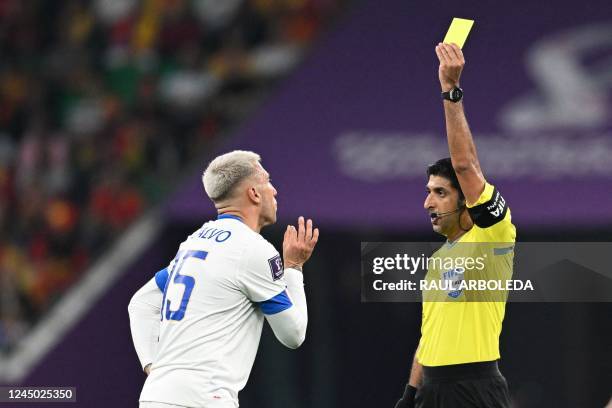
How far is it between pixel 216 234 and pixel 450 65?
1152mm

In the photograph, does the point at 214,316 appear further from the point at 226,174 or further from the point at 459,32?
the point at 459,32

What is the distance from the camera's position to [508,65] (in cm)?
827

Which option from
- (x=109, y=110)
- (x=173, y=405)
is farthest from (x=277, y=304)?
(x=109, y=110)

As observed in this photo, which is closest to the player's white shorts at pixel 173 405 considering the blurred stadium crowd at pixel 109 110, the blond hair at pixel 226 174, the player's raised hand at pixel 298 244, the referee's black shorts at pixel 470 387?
the player's raised hand at pixel 298 244

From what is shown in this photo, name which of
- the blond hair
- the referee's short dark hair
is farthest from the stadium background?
the blond hair

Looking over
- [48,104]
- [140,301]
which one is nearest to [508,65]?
[140,301]

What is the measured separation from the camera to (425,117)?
8.13 meters

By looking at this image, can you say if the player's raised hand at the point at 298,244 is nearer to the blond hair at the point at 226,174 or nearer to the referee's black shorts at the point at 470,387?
the blond hair at the point at 226,174

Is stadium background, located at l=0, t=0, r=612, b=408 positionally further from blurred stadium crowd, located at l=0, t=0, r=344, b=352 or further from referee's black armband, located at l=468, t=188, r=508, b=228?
referee's black armband, located at l=468, t=188, r=508, b=228

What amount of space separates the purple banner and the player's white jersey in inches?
137

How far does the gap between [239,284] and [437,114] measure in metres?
3.93

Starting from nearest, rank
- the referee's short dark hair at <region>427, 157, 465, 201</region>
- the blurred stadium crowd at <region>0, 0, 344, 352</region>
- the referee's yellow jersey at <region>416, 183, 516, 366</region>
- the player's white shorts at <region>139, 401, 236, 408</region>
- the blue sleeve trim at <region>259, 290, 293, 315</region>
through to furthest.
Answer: the player's white shorts at <region>139, 401, 236, 408</region> < the blue sleeve trim at <region>259, 290, 293, 315</region> < the referee's yellow jersey at <region>416, 183, 516, 366</region> < the referee's short dark hair at <region>427, 157, 465, 201</region> < the blurred stadium crowd at <region>0, 0, 344, 352</region>

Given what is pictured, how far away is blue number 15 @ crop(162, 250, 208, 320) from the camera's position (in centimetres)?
452

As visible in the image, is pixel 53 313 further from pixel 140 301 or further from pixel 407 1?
pixel 140 301
